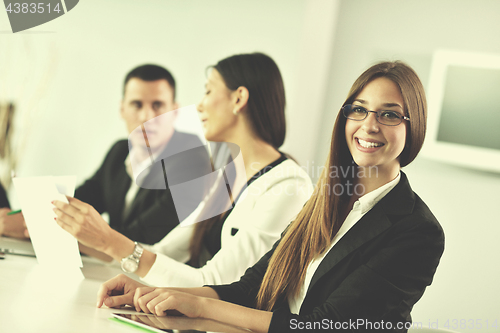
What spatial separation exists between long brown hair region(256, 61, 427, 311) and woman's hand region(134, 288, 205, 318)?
243mm

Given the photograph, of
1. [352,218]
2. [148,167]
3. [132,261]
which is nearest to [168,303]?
[132,261]

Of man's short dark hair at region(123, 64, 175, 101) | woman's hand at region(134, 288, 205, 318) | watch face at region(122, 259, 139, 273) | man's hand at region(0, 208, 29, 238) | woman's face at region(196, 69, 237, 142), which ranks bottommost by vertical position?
man's hand at region(0, 208, 29, 238)

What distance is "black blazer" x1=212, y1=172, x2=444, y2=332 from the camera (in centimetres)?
98

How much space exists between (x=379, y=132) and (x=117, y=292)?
83 cm

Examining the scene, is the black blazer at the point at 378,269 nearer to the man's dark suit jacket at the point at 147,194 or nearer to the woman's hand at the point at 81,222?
the woman's hand at the point at 81,222

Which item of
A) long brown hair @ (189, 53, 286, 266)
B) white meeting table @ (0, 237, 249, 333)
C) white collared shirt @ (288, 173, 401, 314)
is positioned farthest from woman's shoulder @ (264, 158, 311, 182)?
white meeting table @ (0, 237, 249, 333)

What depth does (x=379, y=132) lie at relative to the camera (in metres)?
1.12

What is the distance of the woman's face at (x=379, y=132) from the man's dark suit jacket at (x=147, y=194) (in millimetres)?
991

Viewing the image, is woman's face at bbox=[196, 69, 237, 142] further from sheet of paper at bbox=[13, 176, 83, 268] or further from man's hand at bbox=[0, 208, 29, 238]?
man's hand at bbox=[0, 208, 29, 238]

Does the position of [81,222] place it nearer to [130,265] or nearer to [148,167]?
[130,265]

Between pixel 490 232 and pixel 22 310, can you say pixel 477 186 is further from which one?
pixel 22 310

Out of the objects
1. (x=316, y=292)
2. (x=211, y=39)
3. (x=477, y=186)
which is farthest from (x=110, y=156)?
(x=477, y=186)

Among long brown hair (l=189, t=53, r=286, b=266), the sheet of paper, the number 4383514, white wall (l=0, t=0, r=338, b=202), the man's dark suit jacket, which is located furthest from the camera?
the number 4383514

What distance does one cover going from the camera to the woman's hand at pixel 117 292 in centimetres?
113
